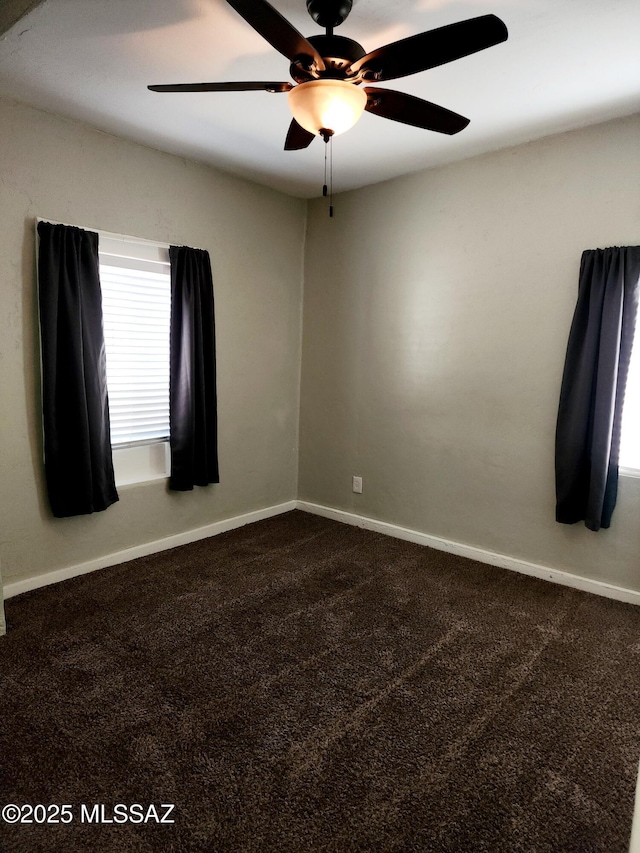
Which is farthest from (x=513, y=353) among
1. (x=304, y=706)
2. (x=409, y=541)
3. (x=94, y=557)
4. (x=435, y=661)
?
(x=94, y=557)

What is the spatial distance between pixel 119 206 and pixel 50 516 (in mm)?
1878

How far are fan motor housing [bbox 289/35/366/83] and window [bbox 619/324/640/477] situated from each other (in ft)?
6.79

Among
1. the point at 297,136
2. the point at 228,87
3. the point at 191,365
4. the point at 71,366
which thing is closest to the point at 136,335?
the point at 191,365

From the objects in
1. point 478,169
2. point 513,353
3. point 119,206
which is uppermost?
point 478,169

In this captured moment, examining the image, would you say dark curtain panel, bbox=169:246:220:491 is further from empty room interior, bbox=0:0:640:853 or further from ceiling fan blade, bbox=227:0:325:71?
ceiling fan blade, bbox=227:0:325:71

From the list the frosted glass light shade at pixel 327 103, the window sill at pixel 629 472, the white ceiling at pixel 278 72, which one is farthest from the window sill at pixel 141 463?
the window sill at pixel 629 472

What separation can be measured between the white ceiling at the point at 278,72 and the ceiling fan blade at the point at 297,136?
12.9 inches

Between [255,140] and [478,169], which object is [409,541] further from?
[255,140]

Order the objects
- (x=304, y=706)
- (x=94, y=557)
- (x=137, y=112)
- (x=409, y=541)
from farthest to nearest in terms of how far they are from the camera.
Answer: (x=409, y=541) → (x=94, y=557) → (x=137, y=112) → (x=304, y=706)

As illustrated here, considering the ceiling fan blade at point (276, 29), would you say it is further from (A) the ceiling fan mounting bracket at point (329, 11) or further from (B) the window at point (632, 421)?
(B) the window at point (632, 421)

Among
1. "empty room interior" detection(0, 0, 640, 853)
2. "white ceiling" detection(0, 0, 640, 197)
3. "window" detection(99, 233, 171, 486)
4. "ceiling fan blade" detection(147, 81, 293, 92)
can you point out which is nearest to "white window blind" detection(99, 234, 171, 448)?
"window" detection(99, 233, 171, 486)

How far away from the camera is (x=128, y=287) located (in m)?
3.24

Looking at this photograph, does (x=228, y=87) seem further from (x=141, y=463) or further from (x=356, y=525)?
(x=356, y=525)

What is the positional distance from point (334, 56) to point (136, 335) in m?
2.10
